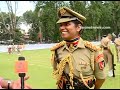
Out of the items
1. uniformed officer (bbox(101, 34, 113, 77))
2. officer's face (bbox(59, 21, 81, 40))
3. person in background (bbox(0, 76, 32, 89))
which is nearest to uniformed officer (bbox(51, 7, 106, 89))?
officer's face (bbox(59, 21, 81, 40))

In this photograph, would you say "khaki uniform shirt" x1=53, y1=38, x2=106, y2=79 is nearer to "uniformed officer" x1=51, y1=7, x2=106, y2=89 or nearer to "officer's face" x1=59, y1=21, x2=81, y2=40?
"uniformed officer" x1=51, y1=7, x2=106, y2=89

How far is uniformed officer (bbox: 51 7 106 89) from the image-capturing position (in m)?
2.38

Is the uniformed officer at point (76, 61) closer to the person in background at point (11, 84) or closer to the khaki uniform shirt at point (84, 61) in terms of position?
the khaki uniform shirt at point (84, 61)

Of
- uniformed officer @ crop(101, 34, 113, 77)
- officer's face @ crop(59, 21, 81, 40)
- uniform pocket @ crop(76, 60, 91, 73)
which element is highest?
officer's face @ crop(59, 21, 81, 40)

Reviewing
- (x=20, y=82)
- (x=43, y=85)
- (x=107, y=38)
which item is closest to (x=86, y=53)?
(x=20, y=82)

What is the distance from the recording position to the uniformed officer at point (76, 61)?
238 cm

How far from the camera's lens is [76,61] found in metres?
2.45

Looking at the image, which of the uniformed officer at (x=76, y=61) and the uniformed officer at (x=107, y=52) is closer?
the uniformed officer at (x=76, y=61)

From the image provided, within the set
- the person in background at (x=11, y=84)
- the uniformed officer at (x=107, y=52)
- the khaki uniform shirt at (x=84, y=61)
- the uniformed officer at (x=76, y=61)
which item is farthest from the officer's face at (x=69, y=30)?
the uniformed officer at (x=107, y=52)

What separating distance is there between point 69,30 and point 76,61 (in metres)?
0.25

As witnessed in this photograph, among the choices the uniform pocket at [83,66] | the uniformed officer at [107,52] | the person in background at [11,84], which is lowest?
the uniformed officer at [107,52]

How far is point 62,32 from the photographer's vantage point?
7.57ft

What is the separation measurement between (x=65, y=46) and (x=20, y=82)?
97 cm

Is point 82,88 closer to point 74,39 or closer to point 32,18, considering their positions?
point 74,39
